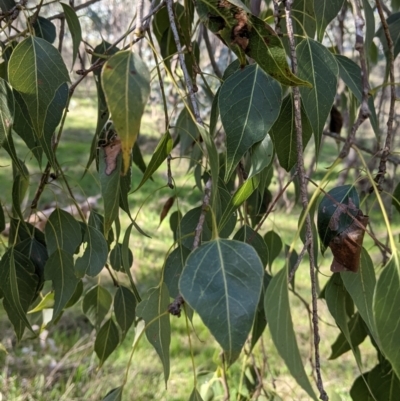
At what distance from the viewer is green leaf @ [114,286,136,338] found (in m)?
0.76

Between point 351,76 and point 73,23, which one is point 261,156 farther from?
point 73,23

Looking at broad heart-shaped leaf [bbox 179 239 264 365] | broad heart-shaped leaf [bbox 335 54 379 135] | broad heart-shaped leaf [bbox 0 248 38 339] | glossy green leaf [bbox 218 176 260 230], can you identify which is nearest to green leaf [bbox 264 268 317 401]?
broad heart-shaped leaf [bbox 179 239 264 365]

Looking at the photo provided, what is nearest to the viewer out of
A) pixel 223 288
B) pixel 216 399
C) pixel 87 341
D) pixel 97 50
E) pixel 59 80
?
pixel 223 288

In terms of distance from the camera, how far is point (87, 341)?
186cm

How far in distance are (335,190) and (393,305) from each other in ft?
0.60

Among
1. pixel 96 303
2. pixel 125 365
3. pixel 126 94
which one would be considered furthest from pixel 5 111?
pixel 125 365

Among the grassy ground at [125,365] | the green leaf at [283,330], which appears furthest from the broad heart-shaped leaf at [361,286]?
the grassy ground at [125,365]

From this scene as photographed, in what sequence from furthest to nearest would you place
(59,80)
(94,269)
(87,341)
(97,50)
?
1. (87,341)
2. (97,50)
3. (94,269)
4. (59,80)

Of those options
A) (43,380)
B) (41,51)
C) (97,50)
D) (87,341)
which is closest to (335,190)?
(41,51)

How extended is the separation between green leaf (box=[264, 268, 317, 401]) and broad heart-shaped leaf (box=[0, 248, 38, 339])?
1.13 ft

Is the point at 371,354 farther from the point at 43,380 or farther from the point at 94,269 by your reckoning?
the point at 94,269

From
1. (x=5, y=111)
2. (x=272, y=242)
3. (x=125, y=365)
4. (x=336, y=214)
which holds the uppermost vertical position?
(x=5, y=111)

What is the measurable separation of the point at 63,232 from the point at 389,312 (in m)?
0.43

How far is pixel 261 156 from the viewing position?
1.49ft
